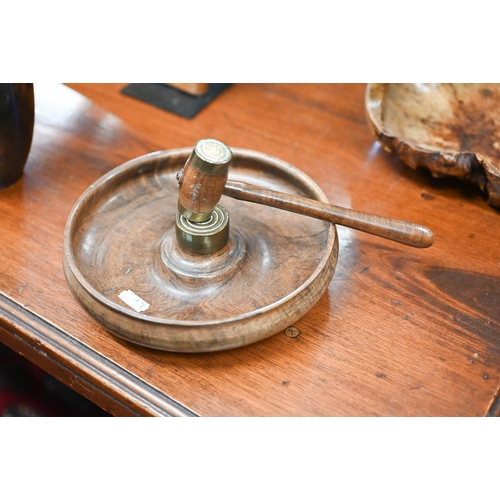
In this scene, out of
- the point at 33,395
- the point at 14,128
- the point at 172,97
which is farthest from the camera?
the point at 172,97

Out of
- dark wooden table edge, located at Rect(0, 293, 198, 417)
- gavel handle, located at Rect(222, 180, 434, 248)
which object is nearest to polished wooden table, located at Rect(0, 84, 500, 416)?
dark wooden table edge, located at Rect(0, 293, 198, 417)

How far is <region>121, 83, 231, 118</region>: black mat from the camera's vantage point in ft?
4.17

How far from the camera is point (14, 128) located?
101 centimetres

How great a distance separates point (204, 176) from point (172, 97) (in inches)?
21.7

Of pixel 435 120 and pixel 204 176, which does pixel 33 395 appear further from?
pixel 435 120

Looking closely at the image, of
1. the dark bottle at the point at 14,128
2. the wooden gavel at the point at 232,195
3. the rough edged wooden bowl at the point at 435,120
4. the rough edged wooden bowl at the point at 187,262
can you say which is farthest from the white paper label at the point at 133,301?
the rough edged wooden bowl at the point at 435,120

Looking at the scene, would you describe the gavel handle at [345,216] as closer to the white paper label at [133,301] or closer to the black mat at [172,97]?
the white paper label at [133,301]

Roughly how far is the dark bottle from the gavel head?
1.12 feet

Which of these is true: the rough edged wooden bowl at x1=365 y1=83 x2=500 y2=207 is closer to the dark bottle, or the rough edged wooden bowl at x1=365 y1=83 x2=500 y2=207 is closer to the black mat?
the black mat

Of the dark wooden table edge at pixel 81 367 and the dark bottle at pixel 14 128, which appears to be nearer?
the dark wooden table edge at pixel 81 367

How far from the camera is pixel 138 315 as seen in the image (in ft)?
2.43

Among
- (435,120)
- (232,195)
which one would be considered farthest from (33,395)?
(435,120)

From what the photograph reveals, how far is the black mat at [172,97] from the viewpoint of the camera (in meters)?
1.27

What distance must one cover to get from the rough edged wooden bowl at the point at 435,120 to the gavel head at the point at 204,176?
1.28 feet
